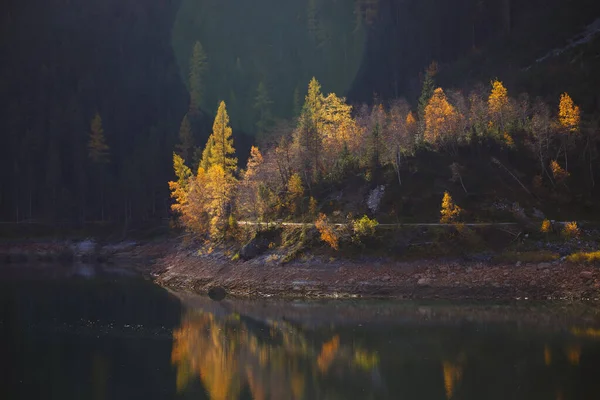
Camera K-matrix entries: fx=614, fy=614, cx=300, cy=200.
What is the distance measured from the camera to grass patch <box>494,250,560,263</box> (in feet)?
201

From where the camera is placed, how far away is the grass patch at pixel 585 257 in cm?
5850

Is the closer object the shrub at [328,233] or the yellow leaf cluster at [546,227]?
the yellow leaf cluster at [546,227]

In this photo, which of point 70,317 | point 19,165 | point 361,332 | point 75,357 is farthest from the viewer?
point 19,165

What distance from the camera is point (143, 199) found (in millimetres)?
144625

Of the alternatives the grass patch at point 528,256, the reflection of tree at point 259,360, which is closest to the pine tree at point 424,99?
the grass patch at point 528,256

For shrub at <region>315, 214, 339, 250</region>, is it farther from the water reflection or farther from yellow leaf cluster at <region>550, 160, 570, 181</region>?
yellow leaf cluster at <region>550, 160, 570, 181</region>

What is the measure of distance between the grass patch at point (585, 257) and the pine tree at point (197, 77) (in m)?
139

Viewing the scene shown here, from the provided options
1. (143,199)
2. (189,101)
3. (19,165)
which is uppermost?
(189,101)

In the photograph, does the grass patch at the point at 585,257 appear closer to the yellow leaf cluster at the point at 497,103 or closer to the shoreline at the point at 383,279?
the shoreline at the point at 383,279

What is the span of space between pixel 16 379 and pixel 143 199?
11191 centimetres

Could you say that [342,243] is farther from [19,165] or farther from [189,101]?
[189,101]

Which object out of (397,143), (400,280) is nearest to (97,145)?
(397,143)

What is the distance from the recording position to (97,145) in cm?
16512

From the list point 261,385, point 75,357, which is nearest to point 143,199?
point 75,357
